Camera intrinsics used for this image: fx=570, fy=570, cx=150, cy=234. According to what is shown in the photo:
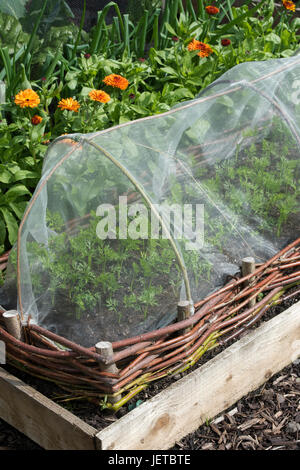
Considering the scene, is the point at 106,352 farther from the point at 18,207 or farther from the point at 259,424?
the point at 18,207

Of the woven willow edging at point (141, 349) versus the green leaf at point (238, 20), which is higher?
the green leaf at point (238, 20)

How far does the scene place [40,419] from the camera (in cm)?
218

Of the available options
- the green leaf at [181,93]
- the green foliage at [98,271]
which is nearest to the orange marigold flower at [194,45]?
the green leaf at [181,93]

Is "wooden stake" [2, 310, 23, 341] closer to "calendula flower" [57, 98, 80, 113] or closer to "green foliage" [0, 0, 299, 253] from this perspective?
Result: "green foliage" [0, 0, 299, 253]

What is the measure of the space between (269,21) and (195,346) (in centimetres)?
286

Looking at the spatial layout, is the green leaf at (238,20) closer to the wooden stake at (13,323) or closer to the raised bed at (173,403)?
the raised bed at (173,403)

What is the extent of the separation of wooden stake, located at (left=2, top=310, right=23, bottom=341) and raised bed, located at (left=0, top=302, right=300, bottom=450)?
17 cm

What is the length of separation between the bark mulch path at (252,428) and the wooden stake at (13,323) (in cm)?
44

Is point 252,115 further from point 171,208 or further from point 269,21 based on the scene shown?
point 269,21

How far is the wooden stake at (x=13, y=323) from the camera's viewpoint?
2223mm

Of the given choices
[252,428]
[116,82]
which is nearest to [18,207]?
[116,82]

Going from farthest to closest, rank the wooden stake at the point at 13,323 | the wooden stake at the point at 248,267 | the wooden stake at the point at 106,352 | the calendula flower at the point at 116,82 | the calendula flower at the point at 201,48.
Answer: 1. the calendula flower at the point at 201,48
2. the calendula flower at the point at 116,82
3. the wooden stake at the point at 248,267
4. the wooden stake at the point at 13,323
5. the wooden stake at the point at 106,352

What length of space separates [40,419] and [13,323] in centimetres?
38

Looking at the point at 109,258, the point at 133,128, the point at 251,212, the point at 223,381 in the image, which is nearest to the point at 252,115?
the point at 251,212
